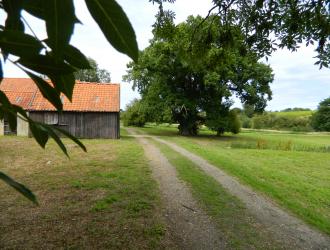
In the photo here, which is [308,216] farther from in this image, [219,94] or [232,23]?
[219,94]

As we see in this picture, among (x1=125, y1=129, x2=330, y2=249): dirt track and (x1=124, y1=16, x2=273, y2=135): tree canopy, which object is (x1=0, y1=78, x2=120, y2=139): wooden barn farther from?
(x1=125, y1=129, x2=330, y2=249): dirt track

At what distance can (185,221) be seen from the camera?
5707 millimetres

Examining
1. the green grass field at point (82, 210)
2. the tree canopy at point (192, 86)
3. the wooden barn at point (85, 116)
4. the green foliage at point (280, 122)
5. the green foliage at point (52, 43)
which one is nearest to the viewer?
the green foliage at point (52, 43)

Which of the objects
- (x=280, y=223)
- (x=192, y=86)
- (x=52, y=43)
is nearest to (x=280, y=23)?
(x=280, y=223)

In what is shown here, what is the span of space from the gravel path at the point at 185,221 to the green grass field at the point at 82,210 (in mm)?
220

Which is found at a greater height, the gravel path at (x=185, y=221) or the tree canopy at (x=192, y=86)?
the tree canopy at (x=192, y=86)

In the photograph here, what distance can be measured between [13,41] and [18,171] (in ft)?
32.5

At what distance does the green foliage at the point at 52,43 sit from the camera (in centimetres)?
47

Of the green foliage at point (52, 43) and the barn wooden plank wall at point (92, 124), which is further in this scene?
the barn wooden plank wall at point (92, 124)

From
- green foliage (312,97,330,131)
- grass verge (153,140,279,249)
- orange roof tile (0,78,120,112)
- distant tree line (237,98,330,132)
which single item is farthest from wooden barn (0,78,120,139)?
green foliage (312,97,330,131)

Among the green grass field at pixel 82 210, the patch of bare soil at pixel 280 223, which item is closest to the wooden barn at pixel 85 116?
the green grass field at pixel 82 210

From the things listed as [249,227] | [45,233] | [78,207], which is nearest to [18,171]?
[78,207]

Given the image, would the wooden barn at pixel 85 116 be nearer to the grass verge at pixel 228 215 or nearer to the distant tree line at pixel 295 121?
the grass verge at pixel 228 215

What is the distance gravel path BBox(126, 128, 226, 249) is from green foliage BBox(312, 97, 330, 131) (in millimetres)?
56773
